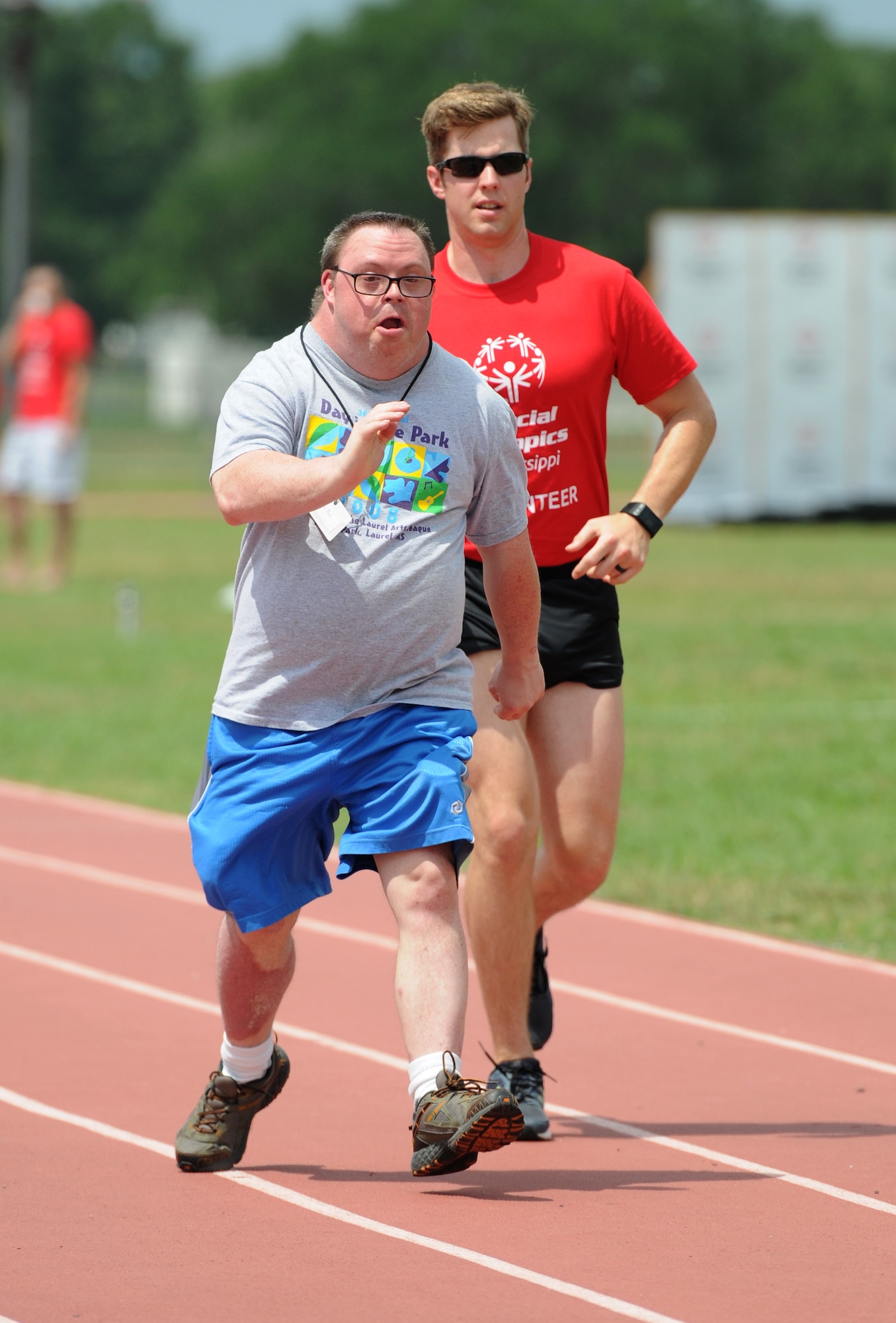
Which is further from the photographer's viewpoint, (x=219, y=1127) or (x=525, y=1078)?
(x=525, y=1078)

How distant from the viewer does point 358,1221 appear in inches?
166

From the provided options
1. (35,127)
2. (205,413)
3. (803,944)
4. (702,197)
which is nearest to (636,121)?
(702,197)

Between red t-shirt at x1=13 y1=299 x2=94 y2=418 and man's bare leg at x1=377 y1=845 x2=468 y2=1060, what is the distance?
14205 millimetres

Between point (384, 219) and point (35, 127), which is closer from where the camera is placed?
point (384, 219)

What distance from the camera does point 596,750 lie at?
518 cm

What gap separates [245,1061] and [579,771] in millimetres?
1133

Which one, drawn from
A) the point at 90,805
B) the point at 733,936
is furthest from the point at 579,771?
the point at 90,805

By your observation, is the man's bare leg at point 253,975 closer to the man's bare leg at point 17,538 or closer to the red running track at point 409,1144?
the red running track at point 409,1144

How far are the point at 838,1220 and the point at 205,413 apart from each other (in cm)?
7420

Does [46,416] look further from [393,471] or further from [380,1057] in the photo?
[393,471]

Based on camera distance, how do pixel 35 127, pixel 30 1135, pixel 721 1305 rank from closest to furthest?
pixel 721 1305 → pixel 30 1135 → pixel 35 127

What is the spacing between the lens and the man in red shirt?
5.07 metres

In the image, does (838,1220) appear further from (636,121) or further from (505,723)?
(636,121)

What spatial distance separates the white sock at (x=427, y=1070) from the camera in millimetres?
4203
